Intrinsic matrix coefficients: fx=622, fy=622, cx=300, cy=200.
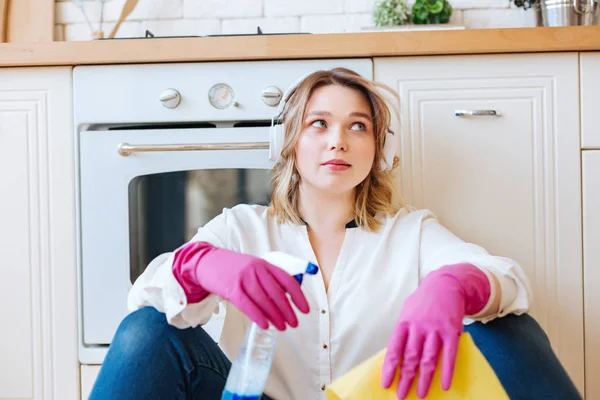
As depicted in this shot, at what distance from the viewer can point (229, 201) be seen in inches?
55.1

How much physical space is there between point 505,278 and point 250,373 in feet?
1.31

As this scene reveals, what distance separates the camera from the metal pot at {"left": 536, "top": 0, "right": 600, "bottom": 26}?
5.02 feet

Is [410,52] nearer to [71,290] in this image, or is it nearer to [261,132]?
[261,132]

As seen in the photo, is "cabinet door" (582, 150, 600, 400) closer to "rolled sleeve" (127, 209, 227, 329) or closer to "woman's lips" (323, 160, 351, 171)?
"woman's lips" (323, 160, 351, 171)

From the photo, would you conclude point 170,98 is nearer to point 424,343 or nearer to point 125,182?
point 125,182

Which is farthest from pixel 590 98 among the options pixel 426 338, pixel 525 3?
pixel 426 338

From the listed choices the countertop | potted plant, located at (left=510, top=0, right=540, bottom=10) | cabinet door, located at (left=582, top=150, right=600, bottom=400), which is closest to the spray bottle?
the countertop

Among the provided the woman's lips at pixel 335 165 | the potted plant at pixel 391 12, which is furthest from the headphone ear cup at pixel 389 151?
the potted plant at pixel 391 12

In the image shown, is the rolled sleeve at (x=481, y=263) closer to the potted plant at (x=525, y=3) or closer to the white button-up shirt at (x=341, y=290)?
the white button-up shirt at (x=341, y=290)

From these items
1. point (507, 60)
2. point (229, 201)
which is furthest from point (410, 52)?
point (229, 201)

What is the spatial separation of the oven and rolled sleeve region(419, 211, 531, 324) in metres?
0.40

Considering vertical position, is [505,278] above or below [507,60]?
below

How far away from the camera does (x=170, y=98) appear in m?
1.34

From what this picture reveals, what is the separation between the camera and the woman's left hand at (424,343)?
766 millimetres
